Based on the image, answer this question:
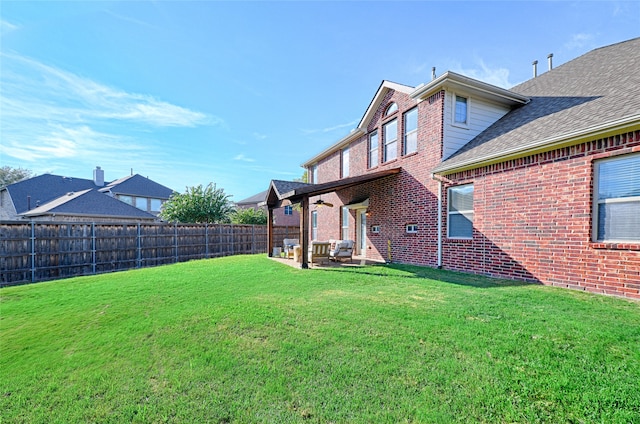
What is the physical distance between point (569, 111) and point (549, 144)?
2082 millimetres

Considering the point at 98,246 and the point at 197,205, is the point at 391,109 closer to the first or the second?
the point at 98,246

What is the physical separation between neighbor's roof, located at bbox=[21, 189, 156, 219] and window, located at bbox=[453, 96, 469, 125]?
25.1 m

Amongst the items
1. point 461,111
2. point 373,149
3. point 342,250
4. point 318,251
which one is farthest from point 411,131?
point 318,251

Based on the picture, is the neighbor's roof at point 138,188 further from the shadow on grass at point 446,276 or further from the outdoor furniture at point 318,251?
the shadow on grass at point 446,276

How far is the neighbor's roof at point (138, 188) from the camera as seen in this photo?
3114cm

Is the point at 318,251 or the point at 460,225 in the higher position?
the point at 460,225

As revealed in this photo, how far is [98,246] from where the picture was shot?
1341cm

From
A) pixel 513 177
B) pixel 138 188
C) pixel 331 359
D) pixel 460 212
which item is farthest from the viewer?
pixel 138 188

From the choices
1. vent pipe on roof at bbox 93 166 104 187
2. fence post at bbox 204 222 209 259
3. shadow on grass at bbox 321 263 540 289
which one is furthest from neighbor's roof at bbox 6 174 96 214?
shadow on grass at bbox 321 263 540 289

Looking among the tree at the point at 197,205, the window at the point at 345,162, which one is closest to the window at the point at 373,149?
the window at the point at 345,162

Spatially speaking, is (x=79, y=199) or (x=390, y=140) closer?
(x=390, y=140)

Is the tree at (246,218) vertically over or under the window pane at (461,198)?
under

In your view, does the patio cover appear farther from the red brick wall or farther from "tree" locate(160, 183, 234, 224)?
"tree" locate(160, 183, 234, 224)

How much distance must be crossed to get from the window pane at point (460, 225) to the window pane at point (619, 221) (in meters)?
3.05
